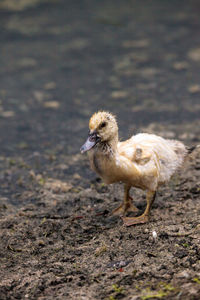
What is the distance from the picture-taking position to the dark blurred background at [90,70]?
8.24 meters

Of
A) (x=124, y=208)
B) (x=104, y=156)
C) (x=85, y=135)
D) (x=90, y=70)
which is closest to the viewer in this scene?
(x=104, y=156)

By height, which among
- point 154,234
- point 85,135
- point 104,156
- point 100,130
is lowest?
point 154,234

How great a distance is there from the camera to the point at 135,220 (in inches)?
200

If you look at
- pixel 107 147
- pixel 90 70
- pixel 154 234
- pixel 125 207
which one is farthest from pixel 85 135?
pixel 154 234

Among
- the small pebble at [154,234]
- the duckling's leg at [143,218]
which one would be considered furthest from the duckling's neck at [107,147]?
the small pebble at [154,234]

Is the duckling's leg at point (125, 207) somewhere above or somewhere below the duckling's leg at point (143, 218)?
above

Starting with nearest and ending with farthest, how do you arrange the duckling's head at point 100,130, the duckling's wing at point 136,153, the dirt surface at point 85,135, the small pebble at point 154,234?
1. the dirt surface at point 85,135
2. the small pebble at point 154,234
3. the duckling's head at point 100,130
4. the duckling's wing at point 136,153

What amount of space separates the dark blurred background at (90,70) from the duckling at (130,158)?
2130 mm

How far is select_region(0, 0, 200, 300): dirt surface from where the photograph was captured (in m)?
4.01

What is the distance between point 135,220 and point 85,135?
320cm

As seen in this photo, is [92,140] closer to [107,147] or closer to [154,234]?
[107,147]

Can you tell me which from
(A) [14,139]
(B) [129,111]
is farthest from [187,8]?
(A) [14,139]

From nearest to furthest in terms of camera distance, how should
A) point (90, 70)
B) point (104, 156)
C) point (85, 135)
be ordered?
point (104, 156)
point (85, 135)
point (90, 70)

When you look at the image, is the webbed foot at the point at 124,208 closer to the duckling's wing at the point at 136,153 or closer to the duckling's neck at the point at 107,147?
the duckling's wing at the point at 136,153
